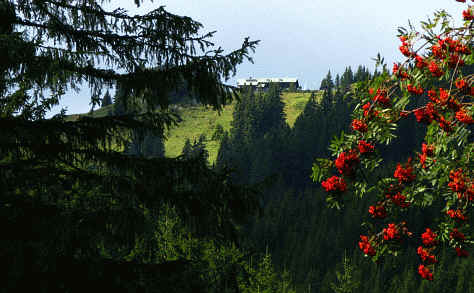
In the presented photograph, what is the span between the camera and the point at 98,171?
251 inches

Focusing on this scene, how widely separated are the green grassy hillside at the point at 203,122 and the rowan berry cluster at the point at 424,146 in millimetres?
131729

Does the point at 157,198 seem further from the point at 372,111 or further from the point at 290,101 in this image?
the point at 290,101

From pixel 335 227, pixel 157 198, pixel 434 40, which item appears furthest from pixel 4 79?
pixel 335 227

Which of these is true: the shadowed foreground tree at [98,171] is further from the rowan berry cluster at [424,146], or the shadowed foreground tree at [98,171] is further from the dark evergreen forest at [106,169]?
the rowan berry cluster at [424,146]

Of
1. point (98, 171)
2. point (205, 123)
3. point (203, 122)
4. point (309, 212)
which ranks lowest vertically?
point (309, 212)

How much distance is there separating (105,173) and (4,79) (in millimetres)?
1942

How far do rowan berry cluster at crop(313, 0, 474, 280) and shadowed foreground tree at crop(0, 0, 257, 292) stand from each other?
157cm

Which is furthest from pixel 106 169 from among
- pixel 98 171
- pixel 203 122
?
pixel 203 122

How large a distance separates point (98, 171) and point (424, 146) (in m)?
4.20

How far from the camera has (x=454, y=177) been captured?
4.97 meters

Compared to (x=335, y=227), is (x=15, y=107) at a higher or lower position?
higher

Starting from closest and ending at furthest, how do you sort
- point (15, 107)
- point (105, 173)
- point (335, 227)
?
point (105, 173), point (15, 107), point (335, 227)

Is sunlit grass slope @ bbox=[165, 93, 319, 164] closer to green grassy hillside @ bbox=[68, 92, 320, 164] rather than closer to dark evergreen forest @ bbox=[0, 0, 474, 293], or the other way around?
green grassy hillside @ bbox=[68, 92, 320, 164]

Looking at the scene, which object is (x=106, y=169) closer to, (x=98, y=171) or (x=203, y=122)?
(x=98, y=171)
